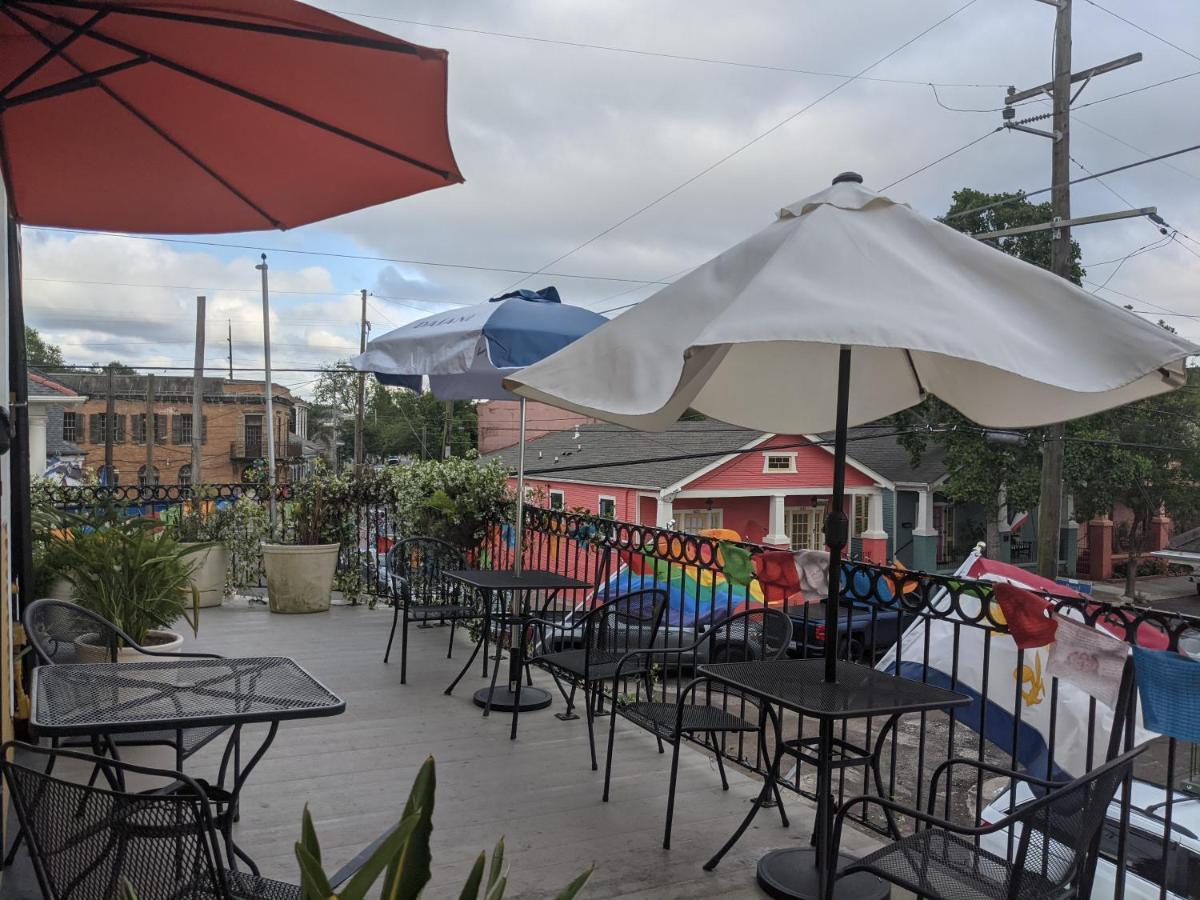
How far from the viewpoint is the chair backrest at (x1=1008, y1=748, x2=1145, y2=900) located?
74.3 inches

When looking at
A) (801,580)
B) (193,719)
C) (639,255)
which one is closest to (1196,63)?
(801,580)

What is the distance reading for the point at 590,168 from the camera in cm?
2219

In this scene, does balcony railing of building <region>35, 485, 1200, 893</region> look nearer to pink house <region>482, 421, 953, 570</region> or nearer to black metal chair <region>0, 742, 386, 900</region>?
black metal chair <region>0, 742, 386, 900</region>

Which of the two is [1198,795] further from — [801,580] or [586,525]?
[586,525]

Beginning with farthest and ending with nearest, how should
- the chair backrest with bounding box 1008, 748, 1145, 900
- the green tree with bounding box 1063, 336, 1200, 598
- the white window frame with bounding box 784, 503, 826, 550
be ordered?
1. the white window frame with bounding box 784, 503, 826, 550
2. the green tree with bounding box 1063, 336, 1200, 598
3. the chair backrest with bounding box 1008, 748, 1145, 900

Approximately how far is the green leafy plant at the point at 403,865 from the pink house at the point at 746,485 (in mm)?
22311

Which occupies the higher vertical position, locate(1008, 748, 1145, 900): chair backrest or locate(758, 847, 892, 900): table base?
locate(1008, 748, 1145, 900): chair backrest

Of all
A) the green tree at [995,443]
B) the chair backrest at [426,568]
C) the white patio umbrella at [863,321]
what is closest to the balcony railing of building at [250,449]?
the green tree at [995,443]

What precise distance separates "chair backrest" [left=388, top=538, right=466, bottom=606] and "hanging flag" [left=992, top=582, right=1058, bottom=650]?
3762 millimetres

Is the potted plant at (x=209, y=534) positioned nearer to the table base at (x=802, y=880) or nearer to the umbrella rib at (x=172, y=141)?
the umbrella rib at (x=172, y=141)

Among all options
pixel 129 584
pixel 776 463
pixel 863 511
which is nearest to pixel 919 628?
pixel 129 584

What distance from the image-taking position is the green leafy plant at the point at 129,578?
3957 millimetres

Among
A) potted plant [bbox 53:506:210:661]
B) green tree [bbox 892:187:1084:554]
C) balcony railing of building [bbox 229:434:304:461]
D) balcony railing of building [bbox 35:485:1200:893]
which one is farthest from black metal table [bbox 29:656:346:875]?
balcony railing of building [bbox 229:434:304:461]

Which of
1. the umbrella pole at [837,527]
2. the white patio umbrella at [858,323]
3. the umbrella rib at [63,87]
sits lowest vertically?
the umbrella pole at [837,527]
